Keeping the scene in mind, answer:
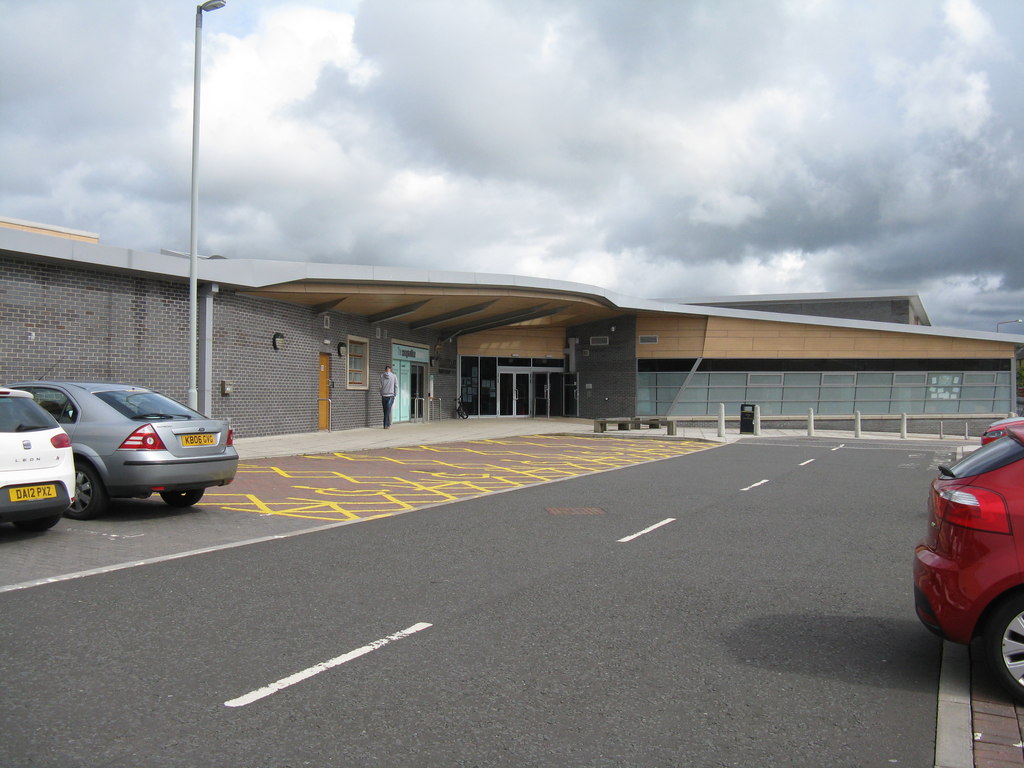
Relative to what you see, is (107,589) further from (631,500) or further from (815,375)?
(815,375)

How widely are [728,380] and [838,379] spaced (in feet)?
16.2

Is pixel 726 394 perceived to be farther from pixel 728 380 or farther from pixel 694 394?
pixel 694 394

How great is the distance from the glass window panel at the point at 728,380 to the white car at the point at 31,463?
98.0 ft

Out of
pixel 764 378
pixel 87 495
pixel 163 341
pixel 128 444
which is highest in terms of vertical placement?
pixel 163 341

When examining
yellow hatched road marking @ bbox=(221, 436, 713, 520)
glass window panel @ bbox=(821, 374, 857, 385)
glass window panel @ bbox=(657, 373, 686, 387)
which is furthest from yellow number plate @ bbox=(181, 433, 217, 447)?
glass window panel @ bbox=(821, 374, 857, 385)

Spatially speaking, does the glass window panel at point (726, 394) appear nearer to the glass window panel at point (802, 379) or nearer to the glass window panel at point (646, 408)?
the glass window panel at point (802, 379)

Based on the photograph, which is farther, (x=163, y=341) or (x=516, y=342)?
(x=516, y=342)

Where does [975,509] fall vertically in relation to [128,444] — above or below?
above

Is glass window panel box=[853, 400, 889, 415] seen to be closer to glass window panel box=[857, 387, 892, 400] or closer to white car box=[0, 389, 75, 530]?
glass window panel box=[857, 387, 892, 400]

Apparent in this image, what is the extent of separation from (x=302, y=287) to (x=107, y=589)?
15.8 m

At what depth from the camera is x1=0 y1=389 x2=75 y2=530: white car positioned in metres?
7.54

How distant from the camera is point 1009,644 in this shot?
3.99 m

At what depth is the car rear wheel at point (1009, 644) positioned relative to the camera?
12.9ft

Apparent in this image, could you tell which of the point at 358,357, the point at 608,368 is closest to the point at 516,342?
the point at 608,368
